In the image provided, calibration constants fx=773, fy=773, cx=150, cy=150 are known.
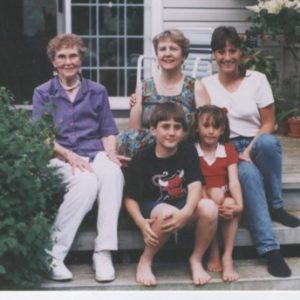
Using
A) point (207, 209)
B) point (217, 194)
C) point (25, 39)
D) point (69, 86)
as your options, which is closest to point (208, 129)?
point (217, 194)

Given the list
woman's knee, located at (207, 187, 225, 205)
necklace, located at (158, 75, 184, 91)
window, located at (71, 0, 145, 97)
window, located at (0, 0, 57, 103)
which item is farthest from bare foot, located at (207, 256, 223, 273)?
window, located at (0, 0, 57, 103)

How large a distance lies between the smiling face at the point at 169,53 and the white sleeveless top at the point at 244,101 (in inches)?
12.2

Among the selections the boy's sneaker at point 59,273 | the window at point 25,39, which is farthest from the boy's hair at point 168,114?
the window at point 25,39

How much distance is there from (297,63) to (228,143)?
11.0ft

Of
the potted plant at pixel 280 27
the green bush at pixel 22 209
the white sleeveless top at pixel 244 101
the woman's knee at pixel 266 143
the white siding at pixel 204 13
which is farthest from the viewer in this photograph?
the white siding at pixel 204 13

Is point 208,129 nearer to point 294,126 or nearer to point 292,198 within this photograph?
Result: point 292,198

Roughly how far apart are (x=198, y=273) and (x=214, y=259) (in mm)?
175

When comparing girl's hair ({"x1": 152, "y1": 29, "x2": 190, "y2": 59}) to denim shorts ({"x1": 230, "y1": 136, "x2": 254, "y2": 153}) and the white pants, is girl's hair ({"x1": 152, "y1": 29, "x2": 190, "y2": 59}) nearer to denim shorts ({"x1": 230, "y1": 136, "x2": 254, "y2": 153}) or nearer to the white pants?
denim shorts ({"x1": 230, "y1": 136, "x2": 254, "y2": 153})

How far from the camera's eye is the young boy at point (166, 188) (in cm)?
363

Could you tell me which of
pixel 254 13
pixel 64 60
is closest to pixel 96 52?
pixel 254 13

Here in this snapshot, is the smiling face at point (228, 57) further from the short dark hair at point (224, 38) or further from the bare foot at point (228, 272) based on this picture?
the bare foot at point (228, 272)

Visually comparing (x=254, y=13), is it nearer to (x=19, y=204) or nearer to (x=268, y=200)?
(x=268, y=200)

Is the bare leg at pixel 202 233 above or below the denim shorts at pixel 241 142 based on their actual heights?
below

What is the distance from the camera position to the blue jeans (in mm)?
3824
